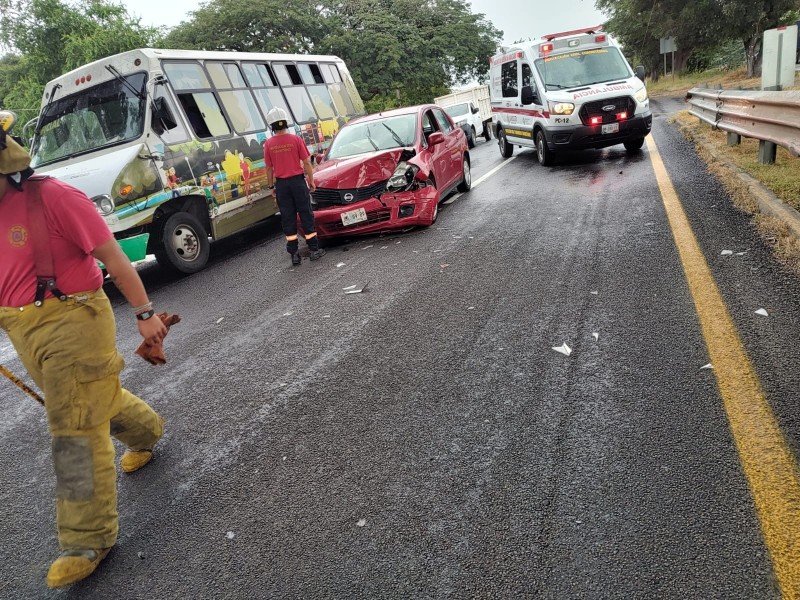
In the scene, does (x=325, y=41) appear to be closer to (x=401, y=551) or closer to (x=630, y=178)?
(x=630, y=178)

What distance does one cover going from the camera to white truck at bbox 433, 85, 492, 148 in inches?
842

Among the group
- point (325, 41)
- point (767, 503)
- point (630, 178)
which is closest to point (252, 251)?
point (630, 178)

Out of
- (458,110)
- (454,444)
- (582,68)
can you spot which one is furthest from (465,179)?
(458,110)

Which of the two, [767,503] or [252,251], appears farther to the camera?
[252,251]

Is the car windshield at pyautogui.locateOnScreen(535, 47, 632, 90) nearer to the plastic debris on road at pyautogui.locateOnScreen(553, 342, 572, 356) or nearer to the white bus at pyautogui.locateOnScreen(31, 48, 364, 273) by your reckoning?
the white bus at pyautogui.locateOnScreen(31, 48, 364, 273)

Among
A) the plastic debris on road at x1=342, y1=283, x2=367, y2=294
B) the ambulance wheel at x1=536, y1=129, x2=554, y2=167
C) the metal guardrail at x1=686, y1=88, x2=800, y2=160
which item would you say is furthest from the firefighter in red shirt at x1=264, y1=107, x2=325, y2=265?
the ambulance wheel at x1=536, y1=129, x2=554, y2=167

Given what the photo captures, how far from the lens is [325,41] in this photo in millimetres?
33812

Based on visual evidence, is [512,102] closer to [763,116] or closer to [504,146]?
[504,146]

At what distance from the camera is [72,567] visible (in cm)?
239

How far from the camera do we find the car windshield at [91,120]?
7918 millimetres

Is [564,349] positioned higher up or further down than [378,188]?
further down

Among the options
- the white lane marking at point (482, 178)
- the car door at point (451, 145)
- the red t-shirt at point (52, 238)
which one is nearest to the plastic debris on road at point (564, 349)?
the red t-shirt at point (52, 238)

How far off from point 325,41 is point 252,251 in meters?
28.5

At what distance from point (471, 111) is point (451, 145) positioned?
44.5ft
